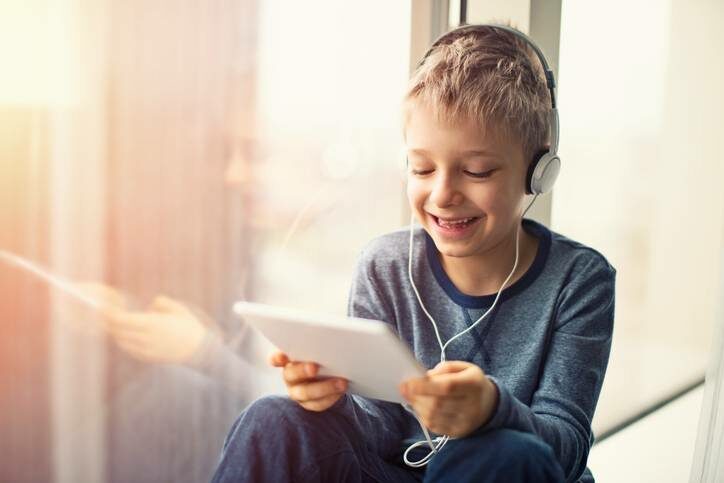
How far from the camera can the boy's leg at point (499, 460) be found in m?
0.73

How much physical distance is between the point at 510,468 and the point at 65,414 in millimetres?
597

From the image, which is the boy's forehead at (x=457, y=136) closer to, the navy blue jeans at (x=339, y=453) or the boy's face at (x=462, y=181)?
the boy's face at (x=462, y=181)

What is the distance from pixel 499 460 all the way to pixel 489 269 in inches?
14.0

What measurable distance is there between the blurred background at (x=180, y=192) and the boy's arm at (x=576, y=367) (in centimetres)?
34

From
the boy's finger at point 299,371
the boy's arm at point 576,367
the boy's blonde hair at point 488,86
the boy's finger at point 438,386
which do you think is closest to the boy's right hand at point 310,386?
the boy's finger at point 299,371

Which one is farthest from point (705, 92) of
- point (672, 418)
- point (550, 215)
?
point (672, 418)

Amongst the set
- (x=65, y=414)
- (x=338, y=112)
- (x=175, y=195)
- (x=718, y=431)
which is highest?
(x=338, y=112)

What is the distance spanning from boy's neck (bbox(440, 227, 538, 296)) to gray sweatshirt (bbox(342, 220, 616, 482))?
0.06ft

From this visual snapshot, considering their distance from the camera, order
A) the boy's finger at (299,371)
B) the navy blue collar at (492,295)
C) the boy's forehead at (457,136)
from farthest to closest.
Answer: the navy blue collar at (492,295)
the boy's forehead at (457,136)
the boy's finger at (299,371)

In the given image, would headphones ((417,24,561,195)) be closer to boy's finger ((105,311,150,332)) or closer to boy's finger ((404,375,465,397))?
boy's finger ((404,375,465,397))

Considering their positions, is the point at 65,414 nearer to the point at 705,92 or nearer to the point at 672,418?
the point at 672,418

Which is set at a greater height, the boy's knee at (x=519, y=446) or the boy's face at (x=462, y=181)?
the boy's face at (x=462, y=181)

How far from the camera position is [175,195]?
1.04 meters

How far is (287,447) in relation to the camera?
0.82 meters
